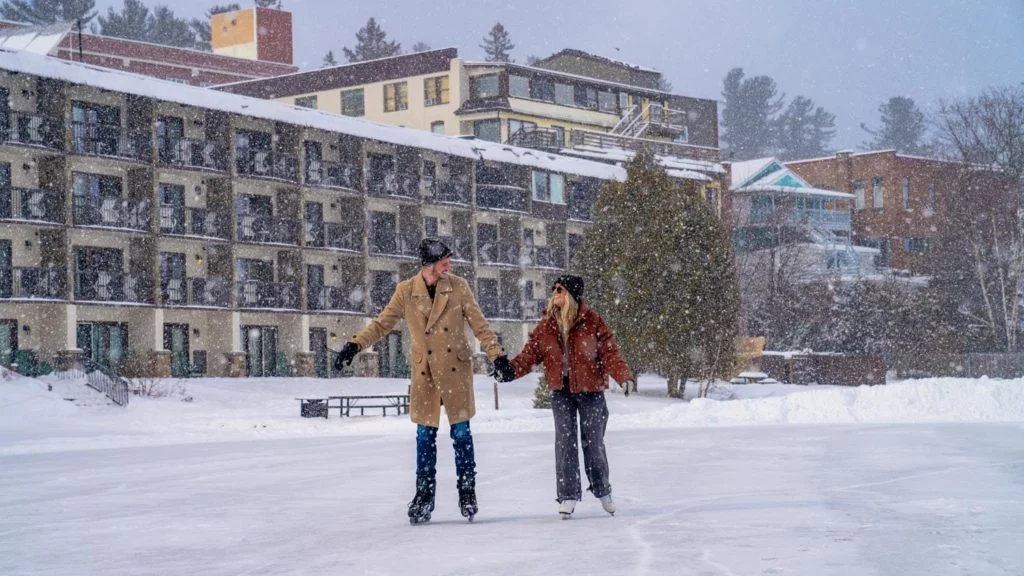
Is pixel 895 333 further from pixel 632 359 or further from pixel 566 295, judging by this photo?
pixel 566 295

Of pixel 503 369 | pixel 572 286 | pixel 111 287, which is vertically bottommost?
pixel 503 369

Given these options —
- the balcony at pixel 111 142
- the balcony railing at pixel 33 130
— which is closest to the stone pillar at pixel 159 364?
the balcony at pixel 111 142

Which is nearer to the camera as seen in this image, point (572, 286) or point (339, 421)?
point (572, 286)

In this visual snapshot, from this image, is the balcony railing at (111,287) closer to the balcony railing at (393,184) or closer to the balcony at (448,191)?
the balcony railing at (393,184)

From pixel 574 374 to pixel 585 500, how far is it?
175cm

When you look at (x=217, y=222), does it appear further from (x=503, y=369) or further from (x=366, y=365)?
(x=503, y=369)

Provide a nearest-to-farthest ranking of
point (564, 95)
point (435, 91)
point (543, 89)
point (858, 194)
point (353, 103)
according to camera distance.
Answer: point (435, 91) → point (543, 89) → point (353, 103) → point (564, 95) → point (858, 194)

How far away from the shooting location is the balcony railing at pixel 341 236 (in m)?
51.5

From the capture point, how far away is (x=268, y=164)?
48.7 meters

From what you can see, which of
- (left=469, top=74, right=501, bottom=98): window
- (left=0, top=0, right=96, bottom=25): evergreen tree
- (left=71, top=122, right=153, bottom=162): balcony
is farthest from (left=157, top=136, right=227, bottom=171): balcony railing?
(left=0, top=0, right=96, bottom=25): evergreen tree

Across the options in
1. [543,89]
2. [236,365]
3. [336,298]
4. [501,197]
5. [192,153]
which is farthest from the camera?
[543,89]

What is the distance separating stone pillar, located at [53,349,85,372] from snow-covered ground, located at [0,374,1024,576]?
16775mm

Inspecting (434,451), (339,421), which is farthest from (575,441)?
(339,421)

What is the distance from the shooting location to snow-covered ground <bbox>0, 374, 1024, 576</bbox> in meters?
7.48
